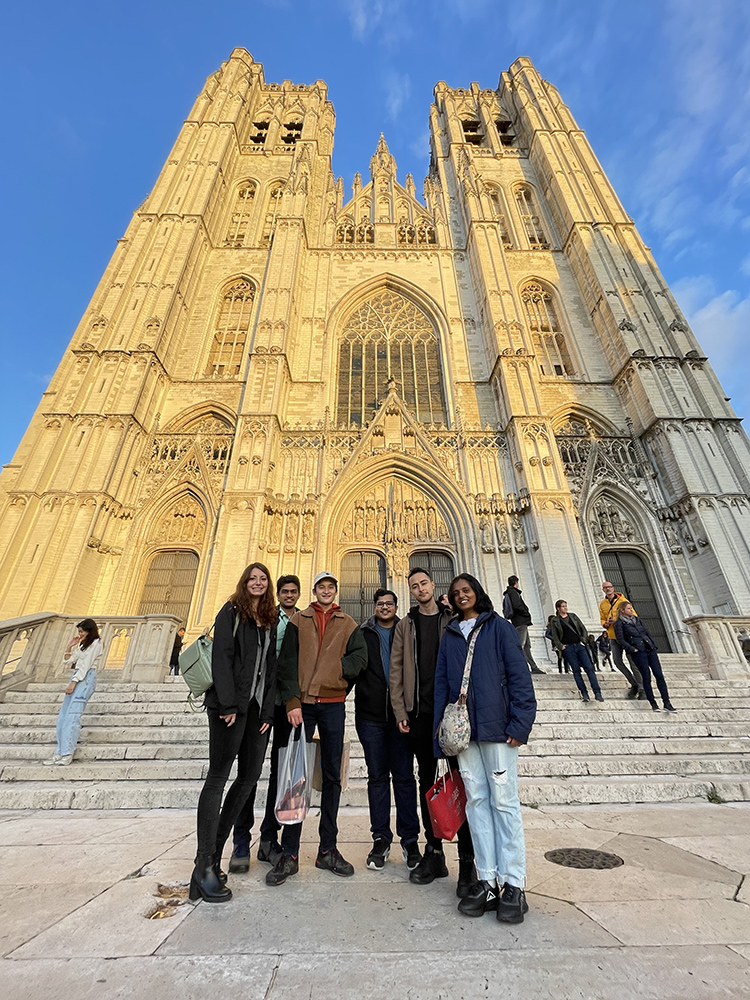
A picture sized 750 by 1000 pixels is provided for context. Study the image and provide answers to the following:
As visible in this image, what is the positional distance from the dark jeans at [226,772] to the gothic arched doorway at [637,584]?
12682mm

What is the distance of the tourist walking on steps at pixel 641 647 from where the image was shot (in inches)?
247

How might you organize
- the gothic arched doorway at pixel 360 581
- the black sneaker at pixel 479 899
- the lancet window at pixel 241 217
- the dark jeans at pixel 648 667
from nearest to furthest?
the black sneaker at pixel 479 899
the dark jeans at pixel 648 667
the gothic arched doorway at pixel 360 581
the lancet window at pixel 241 217

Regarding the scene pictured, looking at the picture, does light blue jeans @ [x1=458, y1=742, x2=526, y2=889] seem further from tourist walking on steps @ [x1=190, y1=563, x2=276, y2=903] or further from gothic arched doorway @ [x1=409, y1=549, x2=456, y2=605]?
gothic arched doorway @ [x1=409, y1=549, x2=456, y2=605]

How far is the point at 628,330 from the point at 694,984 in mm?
17695

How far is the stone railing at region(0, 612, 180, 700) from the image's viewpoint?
8.02 m

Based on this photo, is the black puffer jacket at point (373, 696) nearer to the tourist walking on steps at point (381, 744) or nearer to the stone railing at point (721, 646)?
the tourist walking on steps at point (381, 744)

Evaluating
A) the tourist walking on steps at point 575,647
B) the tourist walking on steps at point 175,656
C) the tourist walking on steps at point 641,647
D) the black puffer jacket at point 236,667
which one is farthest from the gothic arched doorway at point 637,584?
the black puffer jacket at point 236,667

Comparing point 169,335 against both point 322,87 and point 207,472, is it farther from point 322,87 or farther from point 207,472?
point 322,87

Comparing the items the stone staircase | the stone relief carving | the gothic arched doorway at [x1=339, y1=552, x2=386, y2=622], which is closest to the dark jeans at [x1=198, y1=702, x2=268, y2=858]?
the stone staircase

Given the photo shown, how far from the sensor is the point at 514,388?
14508mm

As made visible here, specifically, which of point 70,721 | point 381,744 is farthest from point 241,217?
point 381,744

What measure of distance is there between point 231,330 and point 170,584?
10.8 meters

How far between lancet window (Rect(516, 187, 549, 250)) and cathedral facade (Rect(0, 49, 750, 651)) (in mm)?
154

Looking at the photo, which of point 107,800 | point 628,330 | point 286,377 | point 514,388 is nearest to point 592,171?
point 628,330
